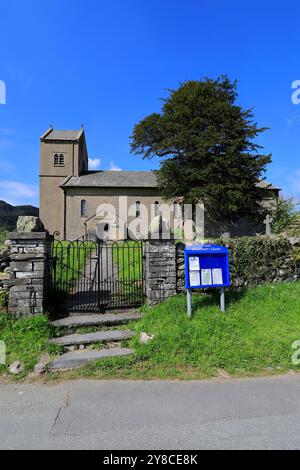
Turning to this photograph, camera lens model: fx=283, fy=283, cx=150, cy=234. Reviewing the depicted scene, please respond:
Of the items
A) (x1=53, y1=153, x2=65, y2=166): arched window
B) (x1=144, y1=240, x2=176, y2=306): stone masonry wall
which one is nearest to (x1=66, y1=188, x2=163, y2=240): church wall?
(x1=53, y1=153, x2=65, y2=166): arched window

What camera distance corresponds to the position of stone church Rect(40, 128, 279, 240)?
33500mm

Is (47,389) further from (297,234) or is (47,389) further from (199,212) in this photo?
(199,212)

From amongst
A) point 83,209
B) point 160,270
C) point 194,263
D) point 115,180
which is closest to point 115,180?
point 115,180

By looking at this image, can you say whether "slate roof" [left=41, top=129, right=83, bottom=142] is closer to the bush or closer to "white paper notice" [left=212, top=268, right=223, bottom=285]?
the bush

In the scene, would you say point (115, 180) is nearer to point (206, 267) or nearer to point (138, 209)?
point (138, 209)

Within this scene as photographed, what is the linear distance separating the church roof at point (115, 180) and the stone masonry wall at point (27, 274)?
29.2m

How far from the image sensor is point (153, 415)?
10.2ft

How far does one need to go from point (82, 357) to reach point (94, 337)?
2.01 feet

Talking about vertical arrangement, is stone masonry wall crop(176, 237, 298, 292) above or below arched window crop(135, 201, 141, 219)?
below

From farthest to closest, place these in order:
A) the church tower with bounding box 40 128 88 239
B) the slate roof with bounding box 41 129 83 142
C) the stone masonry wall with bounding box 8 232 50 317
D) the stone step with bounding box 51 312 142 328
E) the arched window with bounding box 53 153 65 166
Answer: the slate roof with bounding box 41 129 83 142 < the arched window with bounding box 53 153 65 166 < the church tower with bounding box 40 128 88 239 < the stone masonry wall with bounding box 8 232 50 317 < the stone step with bounding box 51 312 142 328

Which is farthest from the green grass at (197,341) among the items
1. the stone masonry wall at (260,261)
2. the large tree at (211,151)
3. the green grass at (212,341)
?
the large tree at (211,151)

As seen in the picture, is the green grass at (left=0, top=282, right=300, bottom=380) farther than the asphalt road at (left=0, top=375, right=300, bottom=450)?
Yes

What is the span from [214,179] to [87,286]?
1960 cm
